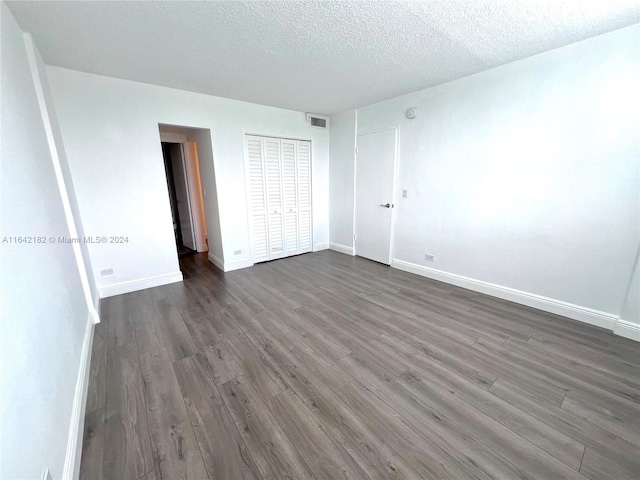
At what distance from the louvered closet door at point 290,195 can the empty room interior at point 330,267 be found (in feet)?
1.15

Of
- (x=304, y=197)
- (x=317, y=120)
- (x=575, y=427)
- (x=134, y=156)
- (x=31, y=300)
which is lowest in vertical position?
(x=575, y=427)

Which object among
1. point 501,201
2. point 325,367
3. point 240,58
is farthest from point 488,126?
point 325,367

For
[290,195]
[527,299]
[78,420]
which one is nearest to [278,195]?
[290,195]

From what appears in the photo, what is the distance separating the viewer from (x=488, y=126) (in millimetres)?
2799

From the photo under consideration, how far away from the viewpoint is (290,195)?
4492 mm

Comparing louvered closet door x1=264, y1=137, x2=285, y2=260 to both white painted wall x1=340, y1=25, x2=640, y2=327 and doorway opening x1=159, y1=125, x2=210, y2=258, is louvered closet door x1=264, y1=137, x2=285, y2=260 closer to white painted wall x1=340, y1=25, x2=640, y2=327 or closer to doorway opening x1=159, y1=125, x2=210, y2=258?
doorway opening x1=159, y1=125, x2=210, y2=258

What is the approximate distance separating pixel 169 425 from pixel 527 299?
3.43m

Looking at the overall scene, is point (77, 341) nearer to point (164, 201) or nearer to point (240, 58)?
point (164, 201)

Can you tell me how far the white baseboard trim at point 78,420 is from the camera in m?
1.16

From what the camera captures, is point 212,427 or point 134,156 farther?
point 134,156

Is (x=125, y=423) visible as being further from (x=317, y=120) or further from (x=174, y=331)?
(x=317, y=120)

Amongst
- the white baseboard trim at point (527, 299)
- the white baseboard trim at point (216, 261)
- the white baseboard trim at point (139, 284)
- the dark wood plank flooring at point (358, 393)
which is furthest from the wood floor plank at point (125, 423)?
the white baseboard trim at point (527, 299)

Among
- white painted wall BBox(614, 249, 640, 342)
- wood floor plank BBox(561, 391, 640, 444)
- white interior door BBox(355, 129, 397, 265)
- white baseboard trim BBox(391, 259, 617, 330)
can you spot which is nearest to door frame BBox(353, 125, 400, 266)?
white interior door BBox(355, 129, 397, 265)

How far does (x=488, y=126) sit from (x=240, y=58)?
271cm
